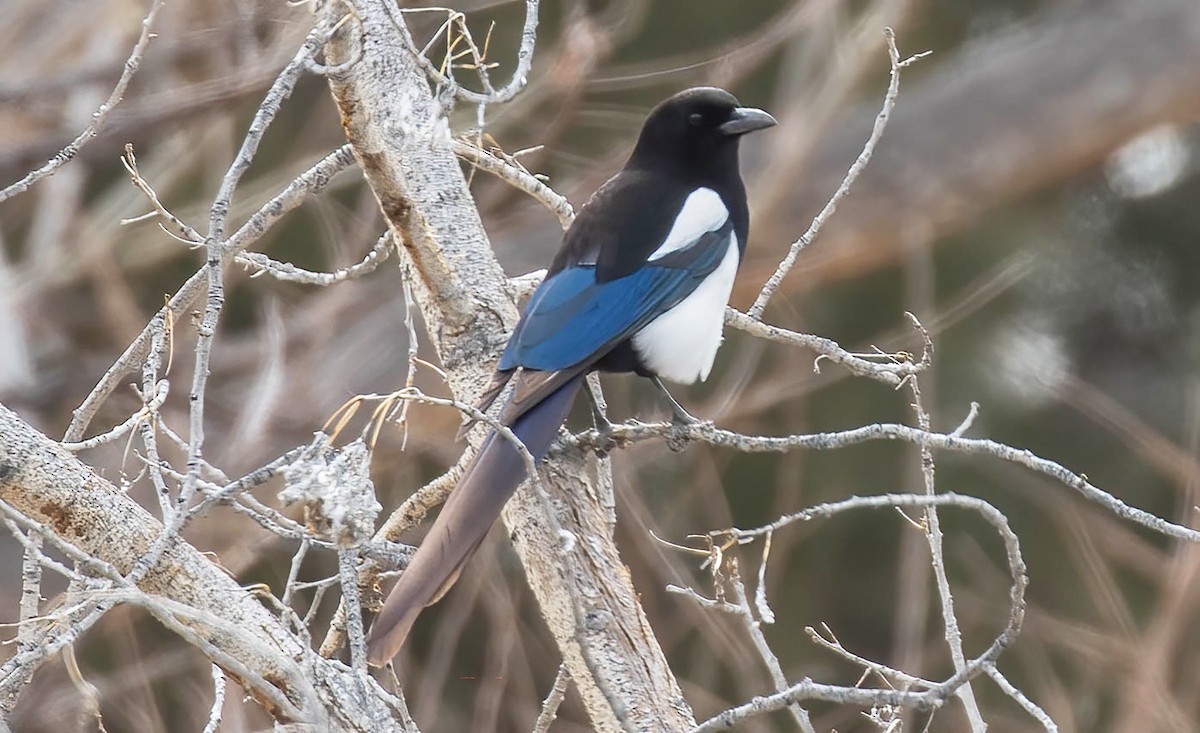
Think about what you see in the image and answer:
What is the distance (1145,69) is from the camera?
6.07 m

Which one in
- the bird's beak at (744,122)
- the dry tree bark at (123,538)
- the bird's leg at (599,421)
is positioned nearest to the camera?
the dry tree bark at (123,538)

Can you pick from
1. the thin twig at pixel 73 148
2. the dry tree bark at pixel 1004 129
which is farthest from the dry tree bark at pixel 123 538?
the dry tree bark at pixel 1004 129

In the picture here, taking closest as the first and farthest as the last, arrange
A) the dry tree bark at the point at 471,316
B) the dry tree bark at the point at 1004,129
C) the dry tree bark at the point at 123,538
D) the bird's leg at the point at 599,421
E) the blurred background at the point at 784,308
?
the dry tree bark at the point at 123,538
the dry tree bark at the point at 471,316
the bird's leg at the point at 599,421
the blurred background at the point at 784,308
the dry tree bark at the point at 1004,129

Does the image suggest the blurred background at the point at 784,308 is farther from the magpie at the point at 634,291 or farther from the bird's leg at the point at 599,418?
the bird's leg at the point at 599,418

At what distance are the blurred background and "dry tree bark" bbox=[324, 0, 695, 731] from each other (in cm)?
134

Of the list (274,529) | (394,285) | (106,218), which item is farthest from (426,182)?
(106,218)

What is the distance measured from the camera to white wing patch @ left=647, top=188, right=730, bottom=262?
10.8 ft

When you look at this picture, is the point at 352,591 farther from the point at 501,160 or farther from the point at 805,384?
the point at 805,384

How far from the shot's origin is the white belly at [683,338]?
3.24 metres

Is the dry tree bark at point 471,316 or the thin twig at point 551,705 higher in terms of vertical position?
the dry tree bark at point 471,316

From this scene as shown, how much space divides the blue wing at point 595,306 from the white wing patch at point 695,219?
0.05 ft

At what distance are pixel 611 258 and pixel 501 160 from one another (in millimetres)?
311

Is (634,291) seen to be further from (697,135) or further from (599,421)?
(697,135)

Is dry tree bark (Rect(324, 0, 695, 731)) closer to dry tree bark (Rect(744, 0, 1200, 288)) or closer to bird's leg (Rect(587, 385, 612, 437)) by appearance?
bird's leg (Rect(587, 385, 612, 437))
